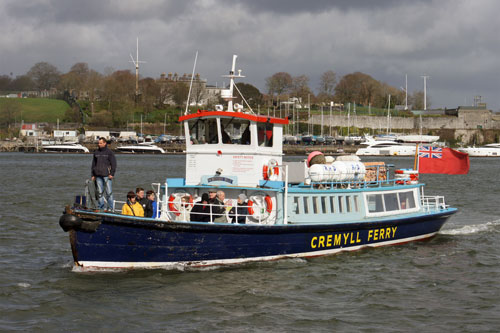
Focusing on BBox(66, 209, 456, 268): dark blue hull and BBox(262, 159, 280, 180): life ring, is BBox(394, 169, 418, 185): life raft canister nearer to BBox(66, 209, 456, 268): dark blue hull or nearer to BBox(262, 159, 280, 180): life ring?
BBox(66, 209, 456, 268): dark blue hull

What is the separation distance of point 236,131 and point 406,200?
7.93 meters

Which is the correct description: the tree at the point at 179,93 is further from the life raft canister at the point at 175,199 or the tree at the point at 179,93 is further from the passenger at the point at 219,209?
the passenger at the point at 219,209

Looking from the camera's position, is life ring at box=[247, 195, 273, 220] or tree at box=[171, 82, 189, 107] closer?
life ring at box=[247, 195, 273, 220]

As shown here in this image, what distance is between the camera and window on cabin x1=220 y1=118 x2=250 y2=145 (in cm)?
1975

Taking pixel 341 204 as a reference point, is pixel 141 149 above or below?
above

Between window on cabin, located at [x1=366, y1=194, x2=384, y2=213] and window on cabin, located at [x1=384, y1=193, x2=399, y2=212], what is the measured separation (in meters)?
0.31

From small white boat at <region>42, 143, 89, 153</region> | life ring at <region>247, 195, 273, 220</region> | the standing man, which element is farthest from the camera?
small white boat at <region>42, 143, 89, 153</region>

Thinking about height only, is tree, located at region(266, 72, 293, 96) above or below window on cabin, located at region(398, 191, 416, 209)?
above

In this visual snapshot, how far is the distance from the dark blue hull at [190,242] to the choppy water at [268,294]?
0.35m

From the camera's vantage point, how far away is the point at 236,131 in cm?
1988

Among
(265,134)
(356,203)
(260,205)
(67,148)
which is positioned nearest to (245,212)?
(260,205)

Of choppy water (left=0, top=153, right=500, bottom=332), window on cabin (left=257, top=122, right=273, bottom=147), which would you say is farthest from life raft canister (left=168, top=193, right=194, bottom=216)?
window on cabin (left=257, top=122, right=273, bottom=147)

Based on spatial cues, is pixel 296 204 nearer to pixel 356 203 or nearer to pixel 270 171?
pixel 270 171

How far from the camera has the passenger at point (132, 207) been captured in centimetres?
1762
